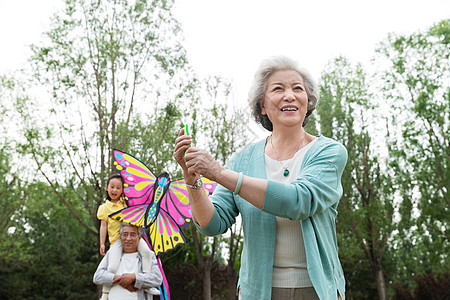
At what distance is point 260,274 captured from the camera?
5.81ft

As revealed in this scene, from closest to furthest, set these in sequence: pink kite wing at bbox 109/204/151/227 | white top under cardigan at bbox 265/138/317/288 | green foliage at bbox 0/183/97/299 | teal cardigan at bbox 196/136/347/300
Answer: teal cardigan at bbox 196/136/347/300
white top under cardigan at bbox 265/138/317/288
pink kite wing at bbox 109/204/151/227
green foliage at bbox 0/183/97/299

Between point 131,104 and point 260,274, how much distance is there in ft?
37.1

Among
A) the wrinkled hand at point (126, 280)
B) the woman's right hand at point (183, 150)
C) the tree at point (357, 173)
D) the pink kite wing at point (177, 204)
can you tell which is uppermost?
the tree at point (357, 173)

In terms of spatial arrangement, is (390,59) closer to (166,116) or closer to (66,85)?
(166,116)

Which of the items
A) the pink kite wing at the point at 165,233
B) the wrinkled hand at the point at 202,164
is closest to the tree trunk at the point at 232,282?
the pink kite wing at the point at 165,233

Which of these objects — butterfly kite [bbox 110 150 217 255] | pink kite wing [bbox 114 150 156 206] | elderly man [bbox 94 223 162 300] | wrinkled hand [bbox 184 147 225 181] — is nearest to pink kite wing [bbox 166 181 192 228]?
butterfly kite [bbox 110 150 217 255]

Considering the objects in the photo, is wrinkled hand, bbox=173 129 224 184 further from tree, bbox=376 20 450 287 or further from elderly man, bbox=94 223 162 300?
tree, bbox=376 20 450 287

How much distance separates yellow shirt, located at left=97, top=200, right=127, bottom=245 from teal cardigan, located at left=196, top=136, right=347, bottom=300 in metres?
4.03

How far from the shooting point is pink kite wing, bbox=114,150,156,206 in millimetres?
5840

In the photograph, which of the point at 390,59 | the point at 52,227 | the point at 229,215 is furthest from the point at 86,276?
the point at 229,215

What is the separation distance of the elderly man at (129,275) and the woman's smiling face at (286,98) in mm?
3282

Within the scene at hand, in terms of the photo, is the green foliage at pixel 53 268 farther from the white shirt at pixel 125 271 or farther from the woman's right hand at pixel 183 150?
the woman's right hand at pixel 183 150

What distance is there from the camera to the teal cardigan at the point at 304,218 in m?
1.62

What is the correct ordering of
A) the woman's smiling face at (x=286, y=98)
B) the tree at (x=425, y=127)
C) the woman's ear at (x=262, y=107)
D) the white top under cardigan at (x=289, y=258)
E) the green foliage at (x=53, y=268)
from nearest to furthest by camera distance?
the white top under cardigan at (x=289, y=258) → the woman's smiling face at (x=286, y=98) → the woman's ear at (x=262, y=107) → the tree at (x=425, y=127) → the green foliage at (x=53, y=268)
